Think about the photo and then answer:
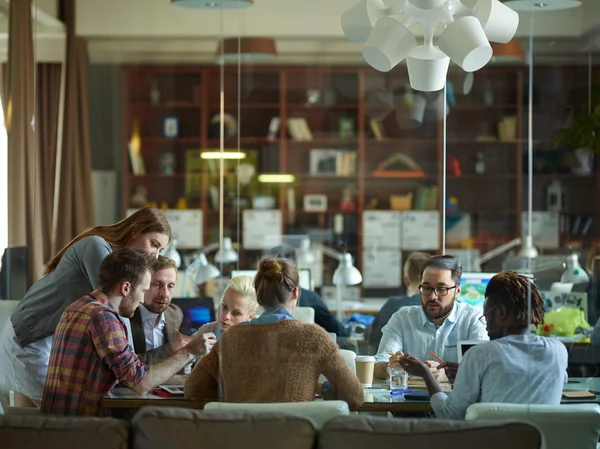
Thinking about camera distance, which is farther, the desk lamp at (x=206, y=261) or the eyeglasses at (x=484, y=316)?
the desk lamp at (x=206, y=261)

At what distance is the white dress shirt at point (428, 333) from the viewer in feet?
10.9

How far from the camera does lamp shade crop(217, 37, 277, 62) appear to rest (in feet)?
17.1

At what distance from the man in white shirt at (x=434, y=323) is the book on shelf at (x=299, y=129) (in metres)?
2.66

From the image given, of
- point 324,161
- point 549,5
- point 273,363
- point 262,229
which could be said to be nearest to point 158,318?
point 273,363

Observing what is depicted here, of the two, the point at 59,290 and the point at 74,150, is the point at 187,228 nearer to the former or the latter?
the point at 74,150

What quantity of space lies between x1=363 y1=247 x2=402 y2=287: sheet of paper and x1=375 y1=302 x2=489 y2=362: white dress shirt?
198cm

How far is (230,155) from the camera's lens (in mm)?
6062

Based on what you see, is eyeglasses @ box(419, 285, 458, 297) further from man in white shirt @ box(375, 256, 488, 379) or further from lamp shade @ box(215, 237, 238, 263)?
lamp shade @ box(215, 237, 238, 263)

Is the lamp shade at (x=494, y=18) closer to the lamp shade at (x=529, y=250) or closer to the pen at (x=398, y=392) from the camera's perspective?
the pen at (x=398, y=392)

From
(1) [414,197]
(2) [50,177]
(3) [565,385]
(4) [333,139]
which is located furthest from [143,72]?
(3) [565,385]

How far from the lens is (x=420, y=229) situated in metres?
6.22

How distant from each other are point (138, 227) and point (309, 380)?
3.45 ft

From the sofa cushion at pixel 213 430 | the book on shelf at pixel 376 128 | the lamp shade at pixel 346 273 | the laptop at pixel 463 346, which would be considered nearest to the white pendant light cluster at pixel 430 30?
the laptop at pixel 463 346

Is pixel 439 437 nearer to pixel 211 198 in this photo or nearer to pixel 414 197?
pixel 211 198
